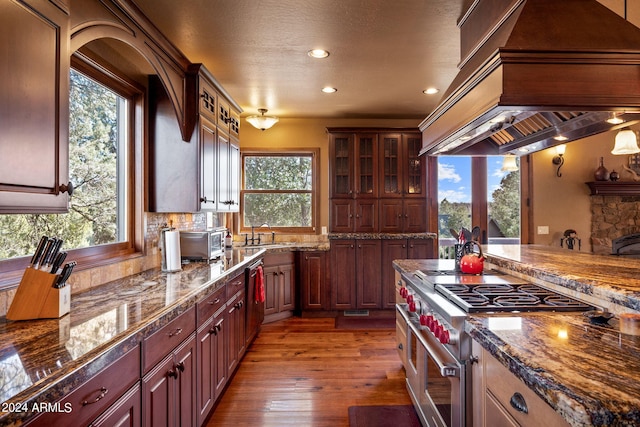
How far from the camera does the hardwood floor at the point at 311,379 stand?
2.57m

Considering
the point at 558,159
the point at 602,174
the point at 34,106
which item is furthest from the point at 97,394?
the point at 602,174

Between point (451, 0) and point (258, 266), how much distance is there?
108 inches

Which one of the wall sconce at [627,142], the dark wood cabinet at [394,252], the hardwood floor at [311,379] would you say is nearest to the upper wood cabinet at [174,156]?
the hardwood floor at [311,379]

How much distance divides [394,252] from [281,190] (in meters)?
1.76

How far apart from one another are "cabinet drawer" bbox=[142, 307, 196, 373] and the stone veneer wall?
203 inches

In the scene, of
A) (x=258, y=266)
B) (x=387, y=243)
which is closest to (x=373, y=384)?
(x=258, y=266)

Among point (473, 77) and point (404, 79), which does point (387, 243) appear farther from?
point (473, 77)

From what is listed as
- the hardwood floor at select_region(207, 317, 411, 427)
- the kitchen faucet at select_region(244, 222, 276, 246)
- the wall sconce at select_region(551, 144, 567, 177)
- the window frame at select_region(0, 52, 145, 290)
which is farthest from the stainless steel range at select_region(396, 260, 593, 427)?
the wall sconce at select_region(551, 144, 567, 177)

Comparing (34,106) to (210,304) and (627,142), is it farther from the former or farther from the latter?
(627,142)

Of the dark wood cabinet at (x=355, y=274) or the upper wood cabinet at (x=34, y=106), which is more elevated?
the upper wood cabinet at (x=34, y=106)

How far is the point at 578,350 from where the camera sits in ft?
3.72

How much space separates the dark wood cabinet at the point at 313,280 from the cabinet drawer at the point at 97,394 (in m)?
3.48

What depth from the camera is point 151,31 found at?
2326 mm

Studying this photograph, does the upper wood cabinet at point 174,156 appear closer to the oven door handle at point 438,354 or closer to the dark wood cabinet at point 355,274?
the oven door handle at point 438,354
